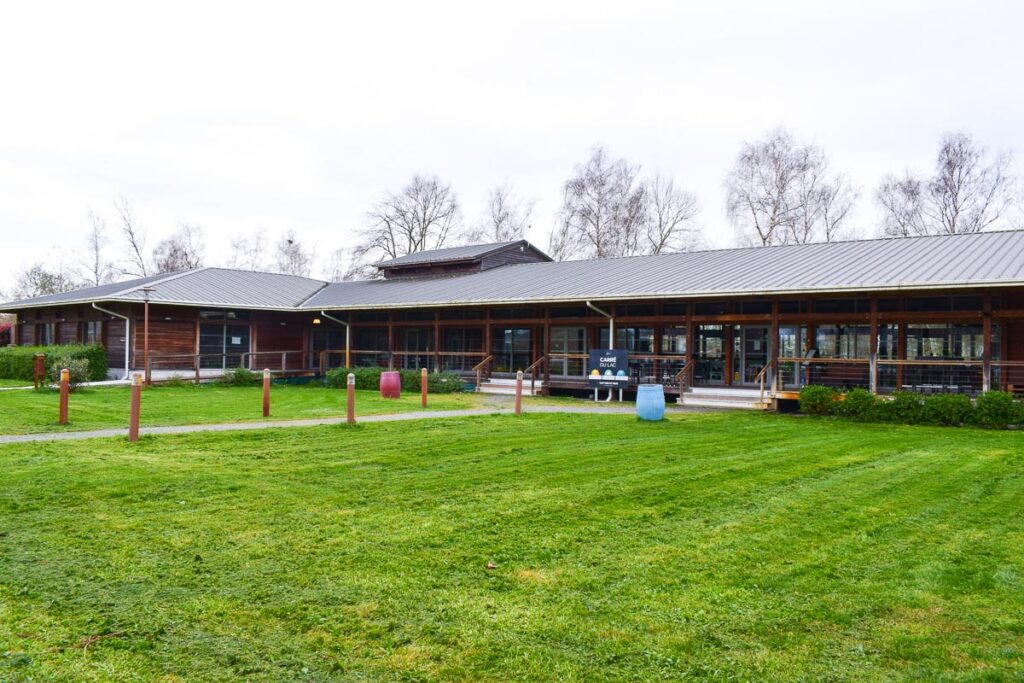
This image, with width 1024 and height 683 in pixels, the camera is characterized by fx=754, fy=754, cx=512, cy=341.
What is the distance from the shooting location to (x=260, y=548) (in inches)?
198

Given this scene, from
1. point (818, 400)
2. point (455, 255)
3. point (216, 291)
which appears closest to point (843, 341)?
point (818, 400)

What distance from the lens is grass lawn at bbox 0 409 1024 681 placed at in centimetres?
346

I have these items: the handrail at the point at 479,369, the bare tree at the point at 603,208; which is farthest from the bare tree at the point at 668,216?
the handrail at the point at 479,369

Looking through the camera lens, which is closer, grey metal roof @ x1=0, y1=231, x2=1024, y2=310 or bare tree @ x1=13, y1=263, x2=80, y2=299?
grey metal roof @ x1=0, y1=231, x2=1024, y2=310

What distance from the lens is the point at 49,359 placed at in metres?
22.4

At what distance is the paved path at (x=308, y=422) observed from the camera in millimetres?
10123

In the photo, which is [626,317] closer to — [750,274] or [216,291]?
[750,274]

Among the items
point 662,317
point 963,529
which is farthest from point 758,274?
point 963,529

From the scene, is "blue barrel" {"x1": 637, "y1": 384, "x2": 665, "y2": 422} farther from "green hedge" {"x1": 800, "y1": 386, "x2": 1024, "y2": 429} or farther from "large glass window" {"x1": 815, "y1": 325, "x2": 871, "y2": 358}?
"large glass window" {"x1": 815, "y1": 325, "x2": 871, "y2": 358}

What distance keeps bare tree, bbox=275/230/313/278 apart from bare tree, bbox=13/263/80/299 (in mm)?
14439

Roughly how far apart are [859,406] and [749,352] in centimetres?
516

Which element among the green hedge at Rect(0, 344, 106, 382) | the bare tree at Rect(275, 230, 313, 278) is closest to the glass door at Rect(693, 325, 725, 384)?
the green hedge at Rect(0, 344, 106, 382)

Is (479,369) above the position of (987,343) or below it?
below

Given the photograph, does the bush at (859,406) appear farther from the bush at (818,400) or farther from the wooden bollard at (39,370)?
the wooden bollard at (39,370)
